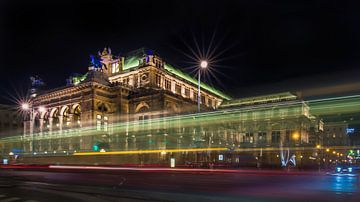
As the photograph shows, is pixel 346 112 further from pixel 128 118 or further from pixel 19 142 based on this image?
pixel 19 142

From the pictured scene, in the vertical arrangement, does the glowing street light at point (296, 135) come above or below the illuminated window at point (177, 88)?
below

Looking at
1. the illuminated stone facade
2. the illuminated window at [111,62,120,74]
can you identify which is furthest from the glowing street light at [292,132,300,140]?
the illuminated window at [111,62,120,74]

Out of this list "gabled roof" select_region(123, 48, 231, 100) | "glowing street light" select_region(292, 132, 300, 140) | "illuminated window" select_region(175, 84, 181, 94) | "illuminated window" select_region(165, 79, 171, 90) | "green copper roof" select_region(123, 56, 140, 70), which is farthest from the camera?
"illuminated window" select_region(175, 84, 181, 94)

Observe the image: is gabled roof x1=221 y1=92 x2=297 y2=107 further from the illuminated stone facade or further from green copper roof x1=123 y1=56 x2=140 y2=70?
green copper roof x1=123 y1=56 x2=140 y2=70

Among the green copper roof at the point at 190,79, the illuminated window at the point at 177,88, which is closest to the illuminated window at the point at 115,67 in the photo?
the green copper roof at the point at 190,79

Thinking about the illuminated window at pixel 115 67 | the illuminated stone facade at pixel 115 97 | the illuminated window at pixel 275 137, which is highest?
the illuminated window at pixel 115 67

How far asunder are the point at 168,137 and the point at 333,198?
37.0 m

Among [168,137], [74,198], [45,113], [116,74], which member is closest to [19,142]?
[45,113]

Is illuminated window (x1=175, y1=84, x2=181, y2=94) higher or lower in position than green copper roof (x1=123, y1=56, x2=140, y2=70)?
lower

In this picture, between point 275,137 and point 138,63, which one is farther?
point 138,63

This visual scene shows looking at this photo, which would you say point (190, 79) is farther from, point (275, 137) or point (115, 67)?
point (275, 137)

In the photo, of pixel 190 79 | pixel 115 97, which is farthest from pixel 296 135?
pixel 190 79

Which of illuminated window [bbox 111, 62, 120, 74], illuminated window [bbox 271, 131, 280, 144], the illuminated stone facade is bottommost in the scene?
illuminated window [bbox 271, 131, 280, 144]

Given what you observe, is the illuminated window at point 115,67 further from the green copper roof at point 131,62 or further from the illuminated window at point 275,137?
the illuminated window at point 275,137
